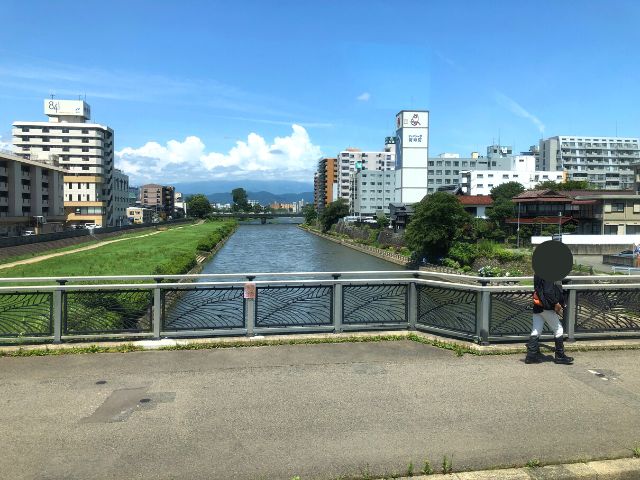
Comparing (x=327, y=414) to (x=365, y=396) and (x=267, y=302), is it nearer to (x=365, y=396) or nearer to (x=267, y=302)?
(x=365, y=396)

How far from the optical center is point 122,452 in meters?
4.06

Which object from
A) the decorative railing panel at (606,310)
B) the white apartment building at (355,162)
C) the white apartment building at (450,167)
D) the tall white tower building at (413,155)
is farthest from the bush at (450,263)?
the white apartment building at (355,162)

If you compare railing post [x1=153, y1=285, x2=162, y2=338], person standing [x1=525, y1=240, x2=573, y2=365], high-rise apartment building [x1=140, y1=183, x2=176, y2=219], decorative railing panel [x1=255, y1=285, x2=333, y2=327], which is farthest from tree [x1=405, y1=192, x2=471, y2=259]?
high-rise apartment building [x1=140, y1=183, x2=176, y2=219]

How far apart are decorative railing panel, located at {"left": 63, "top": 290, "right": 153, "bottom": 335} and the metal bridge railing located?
0.01m

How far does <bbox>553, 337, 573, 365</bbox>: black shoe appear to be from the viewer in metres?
6.32

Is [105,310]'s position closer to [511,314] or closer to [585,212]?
[511,314]

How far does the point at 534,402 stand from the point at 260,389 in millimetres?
2737

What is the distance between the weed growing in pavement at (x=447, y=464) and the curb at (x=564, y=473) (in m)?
0.04

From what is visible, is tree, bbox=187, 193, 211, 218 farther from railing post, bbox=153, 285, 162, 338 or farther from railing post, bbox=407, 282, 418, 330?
railing post, bbox=407, 282, 418, 330

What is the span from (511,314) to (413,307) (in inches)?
54.1

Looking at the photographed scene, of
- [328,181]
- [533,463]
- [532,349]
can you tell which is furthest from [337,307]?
[328,181]

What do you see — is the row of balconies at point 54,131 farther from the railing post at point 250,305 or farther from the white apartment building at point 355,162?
the railing post at point 250,305

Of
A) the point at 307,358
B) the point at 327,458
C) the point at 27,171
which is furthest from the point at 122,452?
the point at 27,171

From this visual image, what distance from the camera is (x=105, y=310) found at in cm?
734
